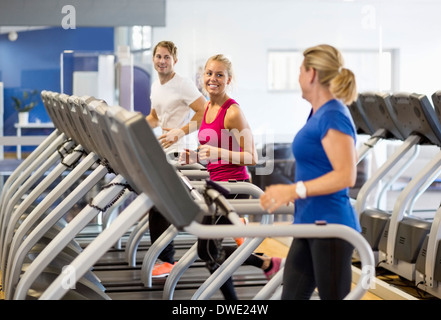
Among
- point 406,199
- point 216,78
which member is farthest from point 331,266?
point 406,199

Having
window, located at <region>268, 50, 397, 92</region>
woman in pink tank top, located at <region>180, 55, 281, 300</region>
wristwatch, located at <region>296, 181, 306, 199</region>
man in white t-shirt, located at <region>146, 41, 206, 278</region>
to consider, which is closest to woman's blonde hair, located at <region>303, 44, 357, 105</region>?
wristwatch, located at <region>296, 181, 306, 199</region>

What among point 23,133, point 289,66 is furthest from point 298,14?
point 23,133

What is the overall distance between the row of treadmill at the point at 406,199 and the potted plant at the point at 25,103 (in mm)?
2996

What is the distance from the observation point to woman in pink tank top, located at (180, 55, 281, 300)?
3.44 metres

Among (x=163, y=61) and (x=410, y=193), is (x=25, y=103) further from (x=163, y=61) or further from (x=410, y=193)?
(x=410, y=193)

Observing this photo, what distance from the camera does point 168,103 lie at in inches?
185

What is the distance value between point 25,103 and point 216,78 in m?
3.61

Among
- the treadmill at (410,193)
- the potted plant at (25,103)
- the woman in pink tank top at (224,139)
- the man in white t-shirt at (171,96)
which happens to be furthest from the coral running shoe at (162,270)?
the potted plant at (25,103)

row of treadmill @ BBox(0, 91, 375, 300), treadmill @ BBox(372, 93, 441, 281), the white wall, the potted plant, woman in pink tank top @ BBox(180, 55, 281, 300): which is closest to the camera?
row of treadmill @ BBox(0, 91, 375, 300)

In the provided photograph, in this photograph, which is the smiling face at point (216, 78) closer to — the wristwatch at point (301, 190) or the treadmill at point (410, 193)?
the wristwatch at point (301, 190)

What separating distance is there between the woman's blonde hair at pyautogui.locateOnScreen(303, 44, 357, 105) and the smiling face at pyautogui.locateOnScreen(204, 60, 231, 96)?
1.22m

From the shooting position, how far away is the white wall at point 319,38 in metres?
7.03

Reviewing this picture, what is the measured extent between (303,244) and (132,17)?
468 centimetres

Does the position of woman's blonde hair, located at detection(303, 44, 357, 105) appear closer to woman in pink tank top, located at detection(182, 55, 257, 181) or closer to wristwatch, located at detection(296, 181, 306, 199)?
wristwatch, located at detection(296, 181, 306, 199)
